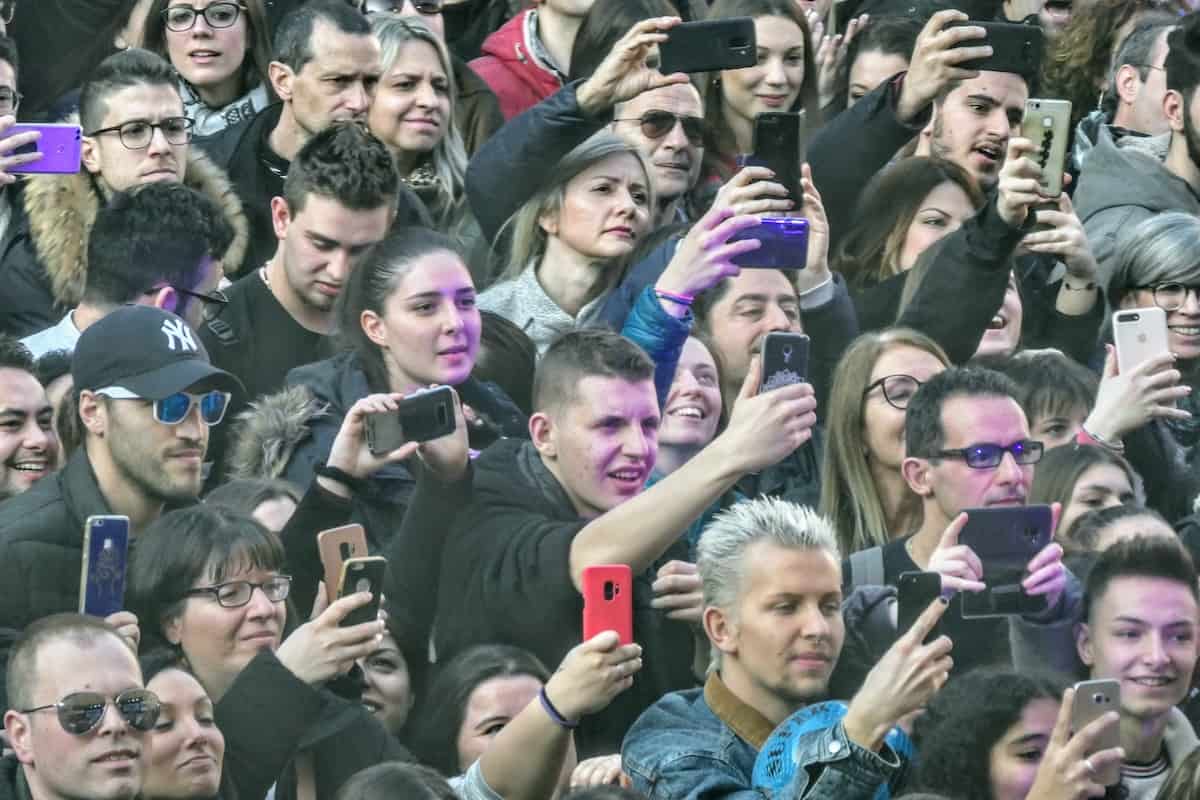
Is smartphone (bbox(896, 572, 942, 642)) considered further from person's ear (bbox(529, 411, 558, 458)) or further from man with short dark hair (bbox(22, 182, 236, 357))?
man with short dark hair (bbox(22, 182, 236, 357))

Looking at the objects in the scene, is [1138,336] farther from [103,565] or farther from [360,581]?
[103,565]

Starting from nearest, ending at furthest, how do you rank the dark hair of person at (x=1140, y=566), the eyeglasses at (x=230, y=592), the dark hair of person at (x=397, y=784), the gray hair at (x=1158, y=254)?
the dark hair of person at (x=397, y=784)
the eyeglasses at (x=230, y=592)
the dark hair of person at (x=1140, y=566)
the gray hair at (x=1158, y=254)

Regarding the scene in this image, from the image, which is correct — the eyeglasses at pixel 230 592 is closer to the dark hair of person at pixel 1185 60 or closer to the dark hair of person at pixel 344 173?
the dark hair of person at pixel 344 173

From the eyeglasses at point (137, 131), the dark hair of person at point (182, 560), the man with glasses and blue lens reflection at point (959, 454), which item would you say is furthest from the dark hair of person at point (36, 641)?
the eyeglasses at point (137, 131)

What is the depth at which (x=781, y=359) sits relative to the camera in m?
7.66

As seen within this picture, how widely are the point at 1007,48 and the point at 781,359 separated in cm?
209

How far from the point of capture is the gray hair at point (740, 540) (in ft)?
24.0

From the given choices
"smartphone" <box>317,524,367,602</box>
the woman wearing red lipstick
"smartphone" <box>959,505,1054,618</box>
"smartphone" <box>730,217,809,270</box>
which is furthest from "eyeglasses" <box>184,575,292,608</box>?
the woman wearing red lipstick

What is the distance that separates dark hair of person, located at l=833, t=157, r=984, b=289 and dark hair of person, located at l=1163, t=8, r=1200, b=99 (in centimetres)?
86

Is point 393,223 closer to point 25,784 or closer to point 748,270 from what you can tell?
point 748,270

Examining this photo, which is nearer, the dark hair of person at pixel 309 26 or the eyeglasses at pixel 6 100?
the eyeglasses at pixel 6 100

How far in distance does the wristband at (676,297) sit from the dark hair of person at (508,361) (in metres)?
0.63

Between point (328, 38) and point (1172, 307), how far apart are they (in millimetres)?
2646

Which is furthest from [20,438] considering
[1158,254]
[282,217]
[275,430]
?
[1158,254]
